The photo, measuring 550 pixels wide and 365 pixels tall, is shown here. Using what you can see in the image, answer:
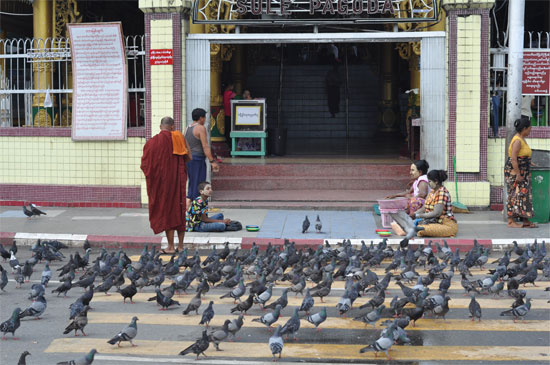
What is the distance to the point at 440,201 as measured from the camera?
14.1 metres

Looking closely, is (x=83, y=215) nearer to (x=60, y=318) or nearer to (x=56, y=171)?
(x=56, y=171)

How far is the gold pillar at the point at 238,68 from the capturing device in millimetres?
26083

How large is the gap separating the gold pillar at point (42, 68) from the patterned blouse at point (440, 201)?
8.52 metres

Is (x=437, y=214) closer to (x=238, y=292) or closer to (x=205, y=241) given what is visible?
(x=205, y=241)

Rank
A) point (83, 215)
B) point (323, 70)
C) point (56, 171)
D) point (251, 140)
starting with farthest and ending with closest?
1. point (323, 70)
2. point (251, 140)
3. point (56, 171)
4. point (83, 215)

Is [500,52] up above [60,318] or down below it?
above

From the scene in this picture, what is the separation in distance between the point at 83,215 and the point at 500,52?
8824mm

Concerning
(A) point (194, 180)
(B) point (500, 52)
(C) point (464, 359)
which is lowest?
(C) point (464, 359)

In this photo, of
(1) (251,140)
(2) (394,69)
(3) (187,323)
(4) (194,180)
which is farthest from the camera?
(2) (394,69)

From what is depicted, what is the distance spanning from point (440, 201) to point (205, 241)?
386 cm

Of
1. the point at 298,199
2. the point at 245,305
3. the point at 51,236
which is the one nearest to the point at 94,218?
the point at 51,236

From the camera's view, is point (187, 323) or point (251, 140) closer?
point (187, 323)

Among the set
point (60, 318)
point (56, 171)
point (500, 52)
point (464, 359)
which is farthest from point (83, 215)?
point (464, 359)

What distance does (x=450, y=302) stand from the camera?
10.1 meters
